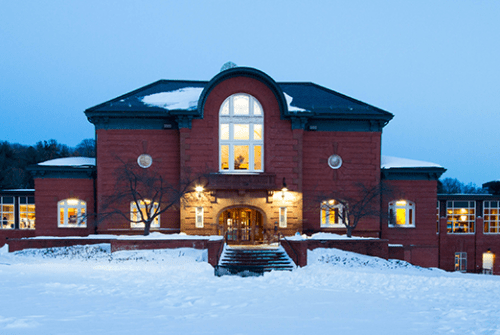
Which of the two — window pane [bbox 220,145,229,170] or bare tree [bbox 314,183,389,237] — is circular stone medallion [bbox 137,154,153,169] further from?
bare tree [bbox 314,183,389,237]

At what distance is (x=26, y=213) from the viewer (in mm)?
25000

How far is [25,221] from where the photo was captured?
24891 millimetres

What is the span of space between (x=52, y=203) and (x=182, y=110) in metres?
9.78

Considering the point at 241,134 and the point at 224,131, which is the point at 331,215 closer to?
the point at 241,134

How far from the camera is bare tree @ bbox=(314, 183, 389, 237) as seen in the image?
19.3 meters

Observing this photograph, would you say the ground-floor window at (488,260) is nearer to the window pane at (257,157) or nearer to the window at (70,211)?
the window pane at (257,157)

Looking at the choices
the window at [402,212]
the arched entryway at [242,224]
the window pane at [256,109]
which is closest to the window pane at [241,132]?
the window pane at [256,109]

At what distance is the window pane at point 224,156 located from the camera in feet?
67.4

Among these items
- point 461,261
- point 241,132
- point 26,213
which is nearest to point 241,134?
point 241,132

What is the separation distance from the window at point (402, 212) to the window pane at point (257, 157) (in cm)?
872

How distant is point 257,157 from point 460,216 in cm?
1629

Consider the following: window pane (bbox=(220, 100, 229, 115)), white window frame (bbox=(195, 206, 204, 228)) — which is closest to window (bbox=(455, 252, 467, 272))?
white window frame (bbox=(195, 206, 204, 228))

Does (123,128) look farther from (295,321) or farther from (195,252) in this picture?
(295,321)

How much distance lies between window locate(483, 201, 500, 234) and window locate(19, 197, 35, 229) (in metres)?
32.8
